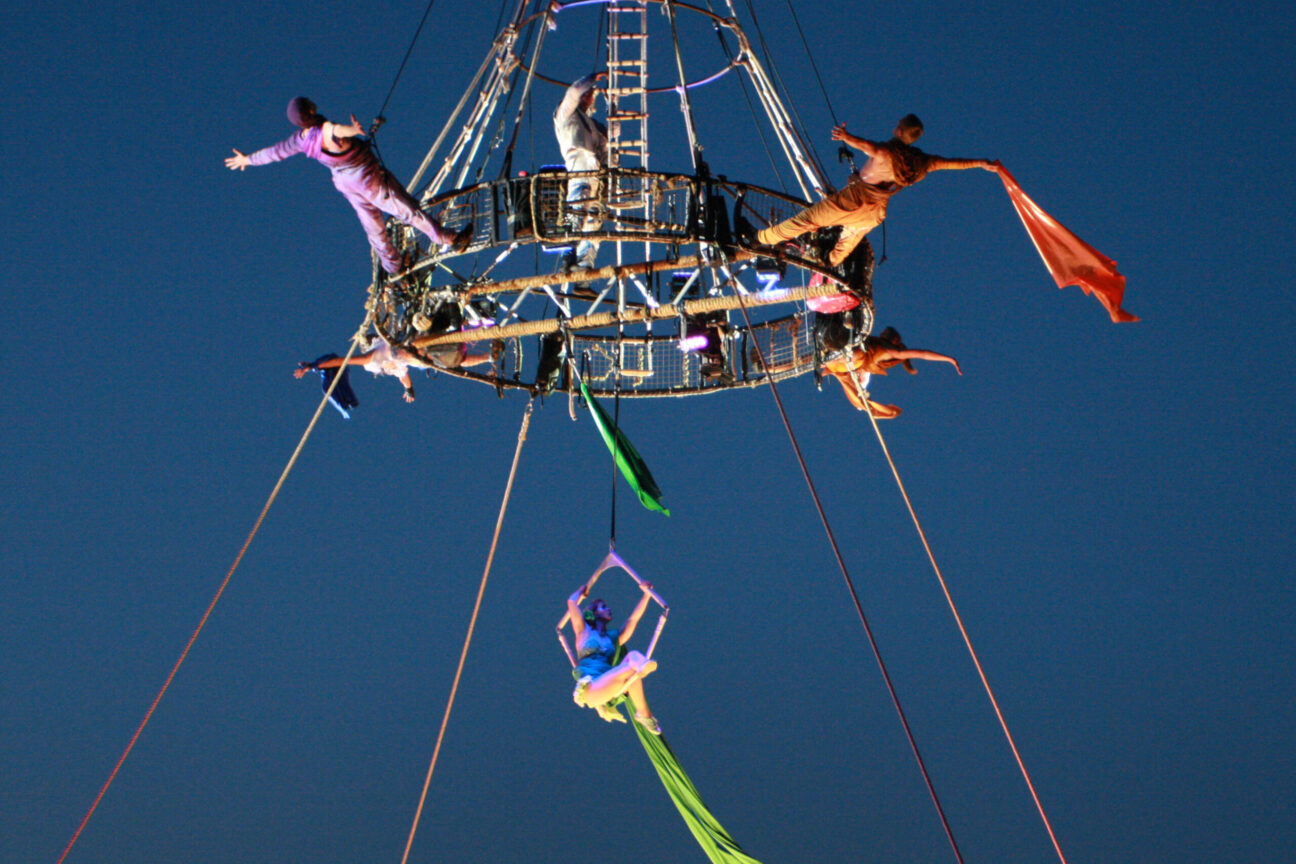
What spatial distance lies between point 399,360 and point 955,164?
362 cm

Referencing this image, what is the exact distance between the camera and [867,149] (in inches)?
266

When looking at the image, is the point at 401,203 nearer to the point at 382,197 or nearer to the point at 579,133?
the point at 382,197

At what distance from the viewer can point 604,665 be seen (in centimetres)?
873

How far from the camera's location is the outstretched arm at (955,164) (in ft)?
22.8

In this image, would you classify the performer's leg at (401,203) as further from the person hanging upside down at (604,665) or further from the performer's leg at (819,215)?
the person hanging upside down at (604,665)

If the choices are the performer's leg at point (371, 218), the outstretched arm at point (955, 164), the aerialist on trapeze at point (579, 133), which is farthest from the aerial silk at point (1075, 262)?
the performer's leg at point (371, 218)

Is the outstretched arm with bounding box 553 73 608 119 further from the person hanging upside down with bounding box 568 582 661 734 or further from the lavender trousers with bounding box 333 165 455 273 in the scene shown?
the person hanging upside down with bounding box 568 582 661 734

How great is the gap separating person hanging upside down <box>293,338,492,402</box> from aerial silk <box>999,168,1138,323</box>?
360 cm

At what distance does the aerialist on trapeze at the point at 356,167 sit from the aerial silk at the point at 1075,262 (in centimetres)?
332

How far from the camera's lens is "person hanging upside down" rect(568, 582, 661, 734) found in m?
8.55

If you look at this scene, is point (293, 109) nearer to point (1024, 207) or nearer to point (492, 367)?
point (492, 367)

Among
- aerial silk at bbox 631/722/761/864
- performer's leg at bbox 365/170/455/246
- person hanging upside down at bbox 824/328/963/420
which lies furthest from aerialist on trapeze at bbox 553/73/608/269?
aerial silk at bbox 631/722/761/864

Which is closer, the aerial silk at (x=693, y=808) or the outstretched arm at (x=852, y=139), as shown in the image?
the outstretched arm at (x=852, y=139)

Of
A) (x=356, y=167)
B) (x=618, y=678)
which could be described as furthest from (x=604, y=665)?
(x=356, y=167)
